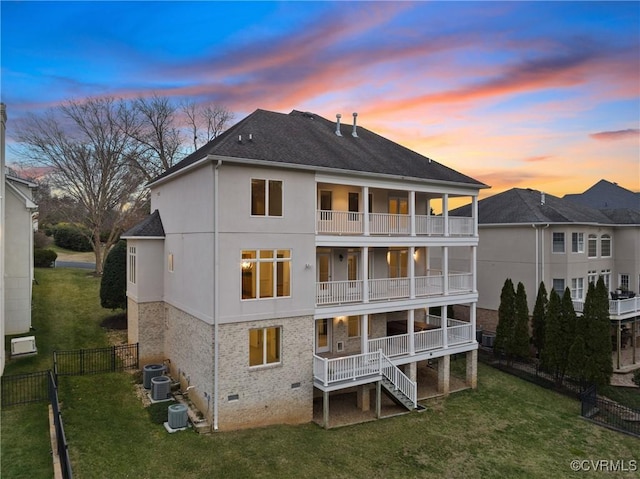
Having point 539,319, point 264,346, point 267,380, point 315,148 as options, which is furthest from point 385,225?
point 539,319

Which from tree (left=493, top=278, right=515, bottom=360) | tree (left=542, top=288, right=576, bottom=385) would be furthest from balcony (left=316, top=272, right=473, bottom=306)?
tree (left=542, top=288, right=576, bottom=385)

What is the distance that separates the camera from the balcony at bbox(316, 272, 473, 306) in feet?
53.1

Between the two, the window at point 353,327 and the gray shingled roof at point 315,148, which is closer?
the gray shingled roof at point 315,148

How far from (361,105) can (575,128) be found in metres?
13.5

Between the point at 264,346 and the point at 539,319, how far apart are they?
58.1ft

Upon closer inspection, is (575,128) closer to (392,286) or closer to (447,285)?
(447,285)

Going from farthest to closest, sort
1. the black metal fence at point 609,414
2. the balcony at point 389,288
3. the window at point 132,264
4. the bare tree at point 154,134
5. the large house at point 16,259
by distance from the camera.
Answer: the bare tree at point 154,134 → the large house at point 16,259 → the window at point 132,264 → the black metal fence at point 609,414 → the balcony at point 389,288

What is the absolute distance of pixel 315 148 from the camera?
16984 mm

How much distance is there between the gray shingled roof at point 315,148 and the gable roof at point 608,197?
29.3 m

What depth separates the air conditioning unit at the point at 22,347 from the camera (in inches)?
675

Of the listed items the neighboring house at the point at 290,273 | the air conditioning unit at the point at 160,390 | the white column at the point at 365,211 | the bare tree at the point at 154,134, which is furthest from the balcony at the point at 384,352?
the bare tree at the point at 154,134

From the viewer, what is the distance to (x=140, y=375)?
689 inches

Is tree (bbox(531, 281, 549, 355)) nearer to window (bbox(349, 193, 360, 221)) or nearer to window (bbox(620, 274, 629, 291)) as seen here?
window (bbox(620, 274, 629, 291))

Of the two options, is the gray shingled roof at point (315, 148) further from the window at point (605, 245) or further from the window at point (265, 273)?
the window at point (605, 245)
